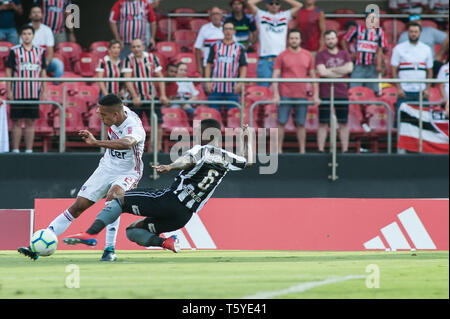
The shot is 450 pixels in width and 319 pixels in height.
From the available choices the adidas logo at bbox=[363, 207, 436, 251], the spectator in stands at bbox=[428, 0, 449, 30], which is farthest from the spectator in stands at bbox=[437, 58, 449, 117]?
the spectator in stands at bbox=[428, 0, 449, 30]

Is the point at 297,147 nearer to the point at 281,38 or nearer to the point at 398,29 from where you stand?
the point at 281,38

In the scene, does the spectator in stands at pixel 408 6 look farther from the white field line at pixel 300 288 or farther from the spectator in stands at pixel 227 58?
the white field line at pixel 300 288

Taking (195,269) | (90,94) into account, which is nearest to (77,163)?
(90,94)

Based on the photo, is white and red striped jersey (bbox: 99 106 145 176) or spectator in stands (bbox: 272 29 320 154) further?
spectator in stands (bbox: 272 29 320 154)

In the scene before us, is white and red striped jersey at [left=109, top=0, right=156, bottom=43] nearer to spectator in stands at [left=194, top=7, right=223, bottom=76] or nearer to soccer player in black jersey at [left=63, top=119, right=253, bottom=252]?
spectator in stands at [left=194, top=7, right=223, bottom=76]

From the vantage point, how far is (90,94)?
15188 millimetres

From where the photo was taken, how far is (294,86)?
14984 mm

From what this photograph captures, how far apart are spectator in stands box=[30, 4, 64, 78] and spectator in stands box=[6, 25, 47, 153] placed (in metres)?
0.63

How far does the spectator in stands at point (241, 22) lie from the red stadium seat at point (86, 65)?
2.64 metres

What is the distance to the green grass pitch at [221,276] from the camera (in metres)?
7.16

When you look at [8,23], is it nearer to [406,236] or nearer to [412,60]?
A: [412,60]

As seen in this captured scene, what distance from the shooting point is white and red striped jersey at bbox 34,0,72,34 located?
17109 mm

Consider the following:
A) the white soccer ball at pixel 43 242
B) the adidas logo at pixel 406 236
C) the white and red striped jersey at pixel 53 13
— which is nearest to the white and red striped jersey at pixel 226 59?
the white and red striped jersey at pixel 53 13

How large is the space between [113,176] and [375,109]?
251 inches
